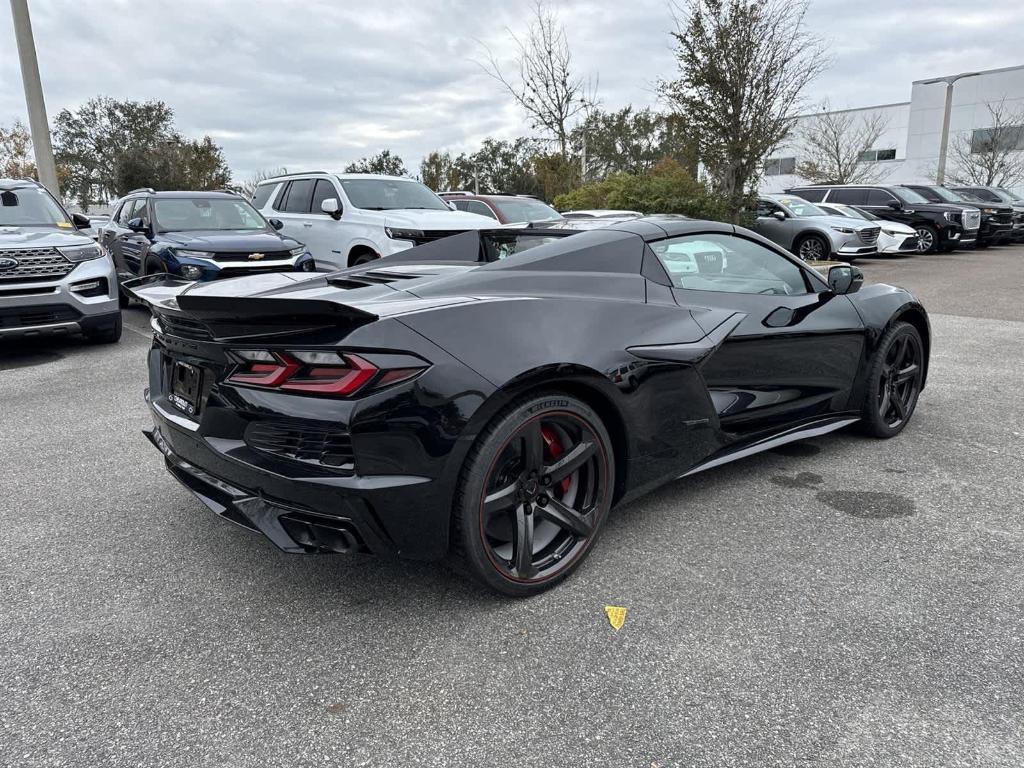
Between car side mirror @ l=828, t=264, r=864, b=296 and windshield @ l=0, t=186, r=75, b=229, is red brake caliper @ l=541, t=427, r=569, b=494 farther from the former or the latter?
windshield @ l=0, t=186, r=75, b=229

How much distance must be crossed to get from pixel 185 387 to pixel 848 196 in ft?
68.9

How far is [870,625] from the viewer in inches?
99.6

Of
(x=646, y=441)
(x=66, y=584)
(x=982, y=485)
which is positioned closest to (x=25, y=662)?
(x=66, y=584)

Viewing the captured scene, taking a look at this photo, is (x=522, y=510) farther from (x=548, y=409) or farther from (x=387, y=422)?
(x=387, y=422)

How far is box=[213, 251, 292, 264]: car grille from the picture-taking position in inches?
328

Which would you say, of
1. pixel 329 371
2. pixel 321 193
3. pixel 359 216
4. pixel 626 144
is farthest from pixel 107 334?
pixel 626 144

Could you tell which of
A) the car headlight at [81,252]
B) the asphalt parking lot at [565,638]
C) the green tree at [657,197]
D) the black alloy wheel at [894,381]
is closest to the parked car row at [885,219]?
the green tree at [657,197]

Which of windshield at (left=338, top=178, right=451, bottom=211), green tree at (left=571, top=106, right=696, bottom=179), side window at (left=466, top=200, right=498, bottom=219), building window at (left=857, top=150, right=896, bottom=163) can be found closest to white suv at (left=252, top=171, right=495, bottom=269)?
windshield at (left=338, top=178, right=451, bottom=211)

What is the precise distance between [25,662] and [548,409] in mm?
1862

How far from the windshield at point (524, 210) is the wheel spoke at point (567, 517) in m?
9.70

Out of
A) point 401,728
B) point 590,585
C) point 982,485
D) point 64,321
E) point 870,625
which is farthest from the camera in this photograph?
point 64,321

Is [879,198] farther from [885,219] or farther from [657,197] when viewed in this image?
[657,197]

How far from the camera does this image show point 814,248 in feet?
53.4

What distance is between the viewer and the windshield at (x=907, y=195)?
2034 centimetres
